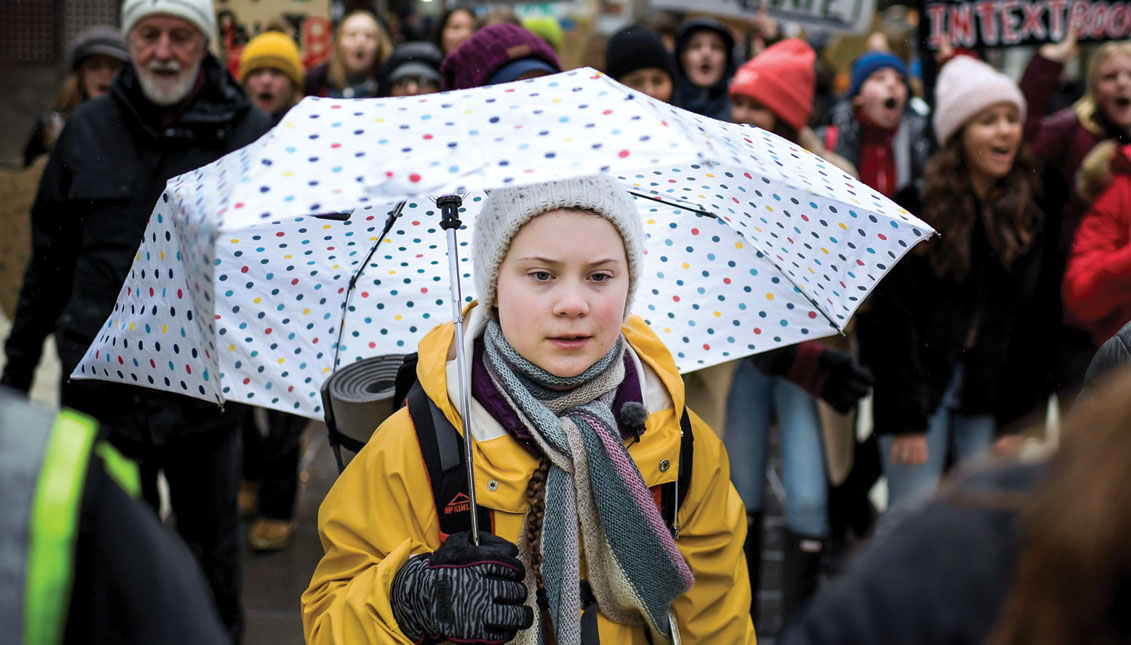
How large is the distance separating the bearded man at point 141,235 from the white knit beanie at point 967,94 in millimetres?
2615

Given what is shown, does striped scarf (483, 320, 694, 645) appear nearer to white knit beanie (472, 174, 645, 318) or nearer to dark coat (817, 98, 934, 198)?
white knit beanie (472, 174, 645, 318)

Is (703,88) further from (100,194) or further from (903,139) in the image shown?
(100,194)

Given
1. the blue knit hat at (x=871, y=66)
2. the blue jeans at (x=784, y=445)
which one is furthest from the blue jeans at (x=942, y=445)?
the blue knit hat at (x=871, y=66)

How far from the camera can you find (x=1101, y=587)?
1.05m

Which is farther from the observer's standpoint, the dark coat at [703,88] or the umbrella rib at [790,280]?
the dark coat at [703,88]

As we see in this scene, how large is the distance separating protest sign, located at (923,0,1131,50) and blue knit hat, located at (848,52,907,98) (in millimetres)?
501

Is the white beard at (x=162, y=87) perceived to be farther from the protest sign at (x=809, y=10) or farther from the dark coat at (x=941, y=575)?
the protest sign at (x=809, y=10)

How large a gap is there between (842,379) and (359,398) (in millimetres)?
1922

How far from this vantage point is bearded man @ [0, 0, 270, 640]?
11.7ft

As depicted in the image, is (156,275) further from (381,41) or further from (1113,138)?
(381,41)

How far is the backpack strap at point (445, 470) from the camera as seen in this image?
2.24m

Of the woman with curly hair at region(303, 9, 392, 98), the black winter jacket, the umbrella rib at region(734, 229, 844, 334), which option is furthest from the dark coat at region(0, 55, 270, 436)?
the woman with curly hair at region(303, 9, 392, 98)

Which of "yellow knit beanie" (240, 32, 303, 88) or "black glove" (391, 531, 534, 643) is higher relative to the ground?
"yellow knit beanie" (240, 32, 303, 88)

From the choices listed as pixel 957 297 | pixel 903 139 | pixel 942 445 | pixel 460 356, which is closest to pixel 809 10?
pixel 903 139
